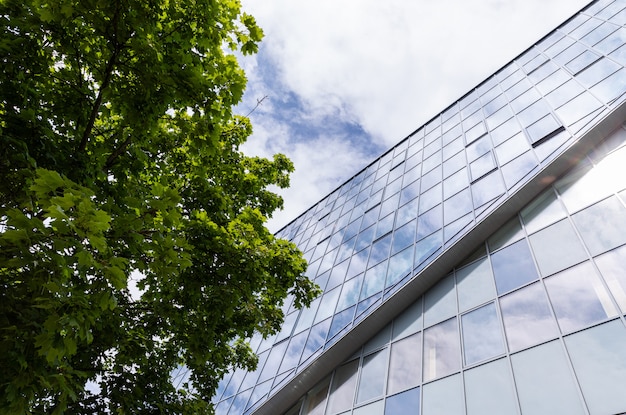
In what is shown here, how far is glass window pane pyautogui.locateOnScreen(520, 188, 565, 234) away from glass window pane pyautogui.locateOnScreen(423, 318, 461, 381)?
10.8 feet

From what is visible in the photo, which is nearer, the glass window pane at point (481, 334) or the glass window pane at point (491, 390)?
the glass window pane at point (491, 390)

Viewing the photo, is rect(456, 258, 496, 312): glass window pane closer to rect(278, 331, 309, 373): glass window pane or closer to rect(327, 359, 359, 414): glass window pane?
rect(327, 359, 359, 414): glass window pane

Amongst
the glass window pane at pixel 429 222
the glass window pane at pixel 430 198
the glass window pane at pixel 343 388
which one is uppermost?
the glass window pane at pixel 430 198

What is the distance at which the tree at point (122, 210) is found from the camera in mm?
3605

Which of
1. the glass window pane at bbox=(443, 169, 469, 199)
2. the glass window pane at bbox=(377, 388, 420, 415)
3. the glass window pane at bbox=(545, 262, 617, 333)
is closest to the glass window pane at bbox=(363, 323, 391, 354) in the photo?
the glass window pane at bbox=(377, 388, 420, 415)

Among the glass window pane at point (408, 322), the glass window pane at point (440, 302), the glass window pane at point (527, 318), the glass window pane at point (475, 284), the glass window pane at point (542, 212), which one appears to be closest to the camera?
the glass window pane at point (527, 318)

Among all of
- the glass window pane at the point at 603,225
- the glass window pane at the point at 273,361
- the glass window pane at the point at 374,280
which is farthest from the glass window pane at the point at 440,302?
the glass window pane at the point at 273,361

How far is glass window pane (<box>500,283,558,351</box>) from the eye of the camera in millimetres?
8005

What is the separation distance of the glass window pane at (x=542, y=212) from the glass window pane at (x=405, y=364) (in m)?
4.12

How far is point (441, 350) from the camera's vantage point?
9664 millimetres

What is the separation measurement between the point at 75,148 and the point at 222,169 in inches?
121

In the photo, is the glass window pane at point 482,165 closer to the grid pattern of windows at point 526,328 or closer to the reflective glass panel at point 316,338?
the grid pattern of windows at point 526,328

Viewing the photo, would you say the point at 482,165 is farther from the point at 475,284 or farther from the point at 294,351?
the point at 294,351

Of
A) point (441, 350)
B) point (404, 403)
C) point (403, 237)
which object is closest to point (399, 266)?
point (403, 237)
